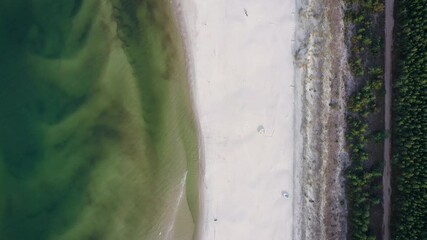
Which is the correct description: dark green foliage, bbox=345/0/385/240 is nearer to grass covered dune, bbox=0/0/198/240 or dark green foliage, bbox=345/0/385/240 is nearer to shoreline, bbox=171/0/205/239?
shoreline, bbox=171/0/205/239

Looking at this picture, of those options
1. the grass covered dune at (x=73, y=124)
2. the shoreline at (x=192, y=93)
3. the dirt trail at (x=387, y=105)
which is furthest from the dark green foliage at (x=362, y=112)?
the grass covered dune at (x=73, y=124)

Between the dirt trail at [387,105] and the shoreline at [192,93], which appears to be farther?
the dirt trail at [387,105]

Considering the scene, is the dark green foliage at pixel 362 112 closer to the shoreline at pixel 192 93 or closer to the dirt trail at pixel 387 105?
the dirt trail at pixel 387 105

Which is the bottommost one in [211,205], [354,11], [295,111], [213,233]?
[213,233]

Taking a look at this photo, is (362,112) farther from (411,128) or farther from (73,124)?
(73,124)

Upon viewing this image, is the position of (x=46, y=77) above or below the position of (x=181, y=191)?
above

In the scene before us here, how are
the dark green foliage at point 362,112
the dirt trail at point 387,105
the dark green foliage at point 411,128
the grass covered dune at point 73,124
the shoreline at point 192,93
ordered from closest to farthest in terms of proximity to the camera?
the grass covered dune at point 73,124 → the dark green foliage at point 411,128 → the shoreline at point 192,93 → the dark green foliage at point 362,112 → the dirt trail at point 387,105

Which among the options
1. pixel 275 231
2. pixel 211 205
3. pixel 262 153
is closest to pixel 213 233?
pixel 211 205

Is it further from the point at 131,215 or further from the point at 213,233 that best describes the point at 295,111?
the point at 131,215
